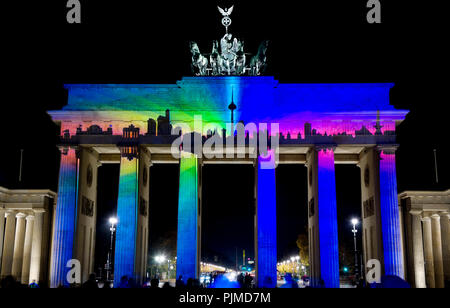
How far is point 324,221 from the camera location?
40.7 metres

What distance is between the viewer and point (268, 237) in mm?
40594

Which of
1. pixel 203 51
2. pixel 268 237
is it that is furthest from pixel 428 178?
pixel 203 51

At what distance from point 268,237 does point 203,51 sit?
17881 millimetres

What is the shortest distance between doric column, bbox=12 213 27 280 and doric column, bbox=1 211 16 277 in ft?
1.24

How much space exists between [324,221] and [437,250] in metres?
13.9

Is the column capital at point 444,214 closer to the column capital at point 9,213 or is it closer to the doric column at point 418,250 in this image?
the doric column at point 418,250

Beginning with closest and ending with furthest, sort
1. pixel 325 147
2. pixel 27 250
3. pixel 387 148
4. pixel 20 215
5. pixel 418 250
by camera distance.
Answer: pixel 387 148 → pixel 325 147 → pixel 418 250 → pixel 27 250 → pixel 20 215

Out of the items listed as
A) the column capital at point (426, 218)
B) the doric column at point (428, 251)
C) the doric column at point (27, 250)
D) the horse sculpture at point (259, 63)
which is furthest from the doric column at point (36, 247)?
the column capital at point (426, 218)

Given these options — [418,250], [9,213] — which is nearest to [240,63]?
[418,250]

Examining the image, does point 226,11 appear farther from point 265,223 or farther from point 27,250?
point 27,250

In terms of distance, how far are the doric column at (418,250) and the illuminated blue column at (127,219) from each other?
25075mm
